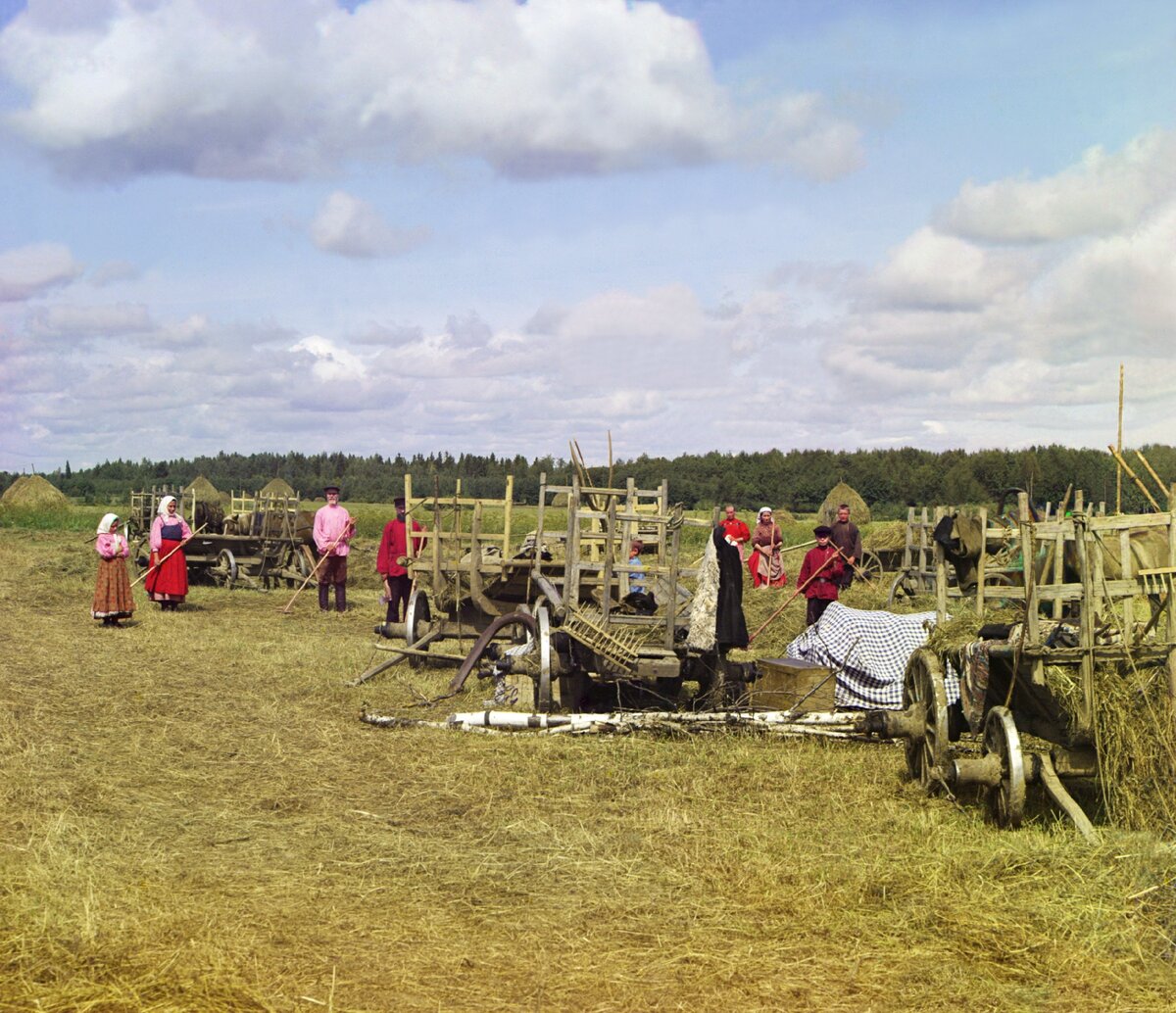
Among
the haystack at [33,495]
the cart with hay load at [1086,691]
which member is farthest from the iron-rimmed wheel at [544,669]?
the haystack at [33,495]

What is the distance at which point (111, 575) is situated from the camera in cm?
1702

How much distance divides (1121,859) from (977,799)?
158cm

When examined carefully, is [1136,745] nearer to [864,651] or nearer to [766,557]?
[864,651]

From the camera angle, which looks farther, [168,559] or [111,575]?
[168,559]

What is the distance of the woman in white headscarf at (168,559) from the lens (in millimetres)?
18734

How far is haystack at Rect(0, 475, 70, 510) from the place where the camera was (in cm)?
5103

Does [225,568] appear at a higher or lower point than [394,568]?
lower

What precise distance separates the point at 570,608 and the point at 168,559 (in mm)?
10983

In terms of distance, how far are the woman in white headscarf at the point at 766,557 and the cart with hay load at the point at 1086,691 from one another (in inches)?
493

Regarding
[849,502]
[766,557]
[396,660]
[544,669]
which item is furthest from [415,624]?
[849,502]

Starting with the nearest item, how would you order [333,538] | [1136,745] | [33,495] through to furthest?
1. [1136,745]
2. [333,538]
3. [33,495]

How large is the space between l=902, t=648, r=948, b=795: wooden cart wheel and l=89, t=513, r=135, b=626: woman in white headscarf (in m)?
12.1

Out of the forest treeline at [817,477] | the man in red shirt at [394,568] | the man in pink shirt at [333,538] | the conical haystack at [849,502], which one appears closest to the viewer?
the man in red shirt at [394,568]

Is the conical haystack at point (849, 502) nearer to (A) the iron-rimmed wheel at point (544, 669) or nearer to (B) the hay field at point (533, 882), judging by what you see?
(A) the iron-rimmed wheel at point (544, 669)
